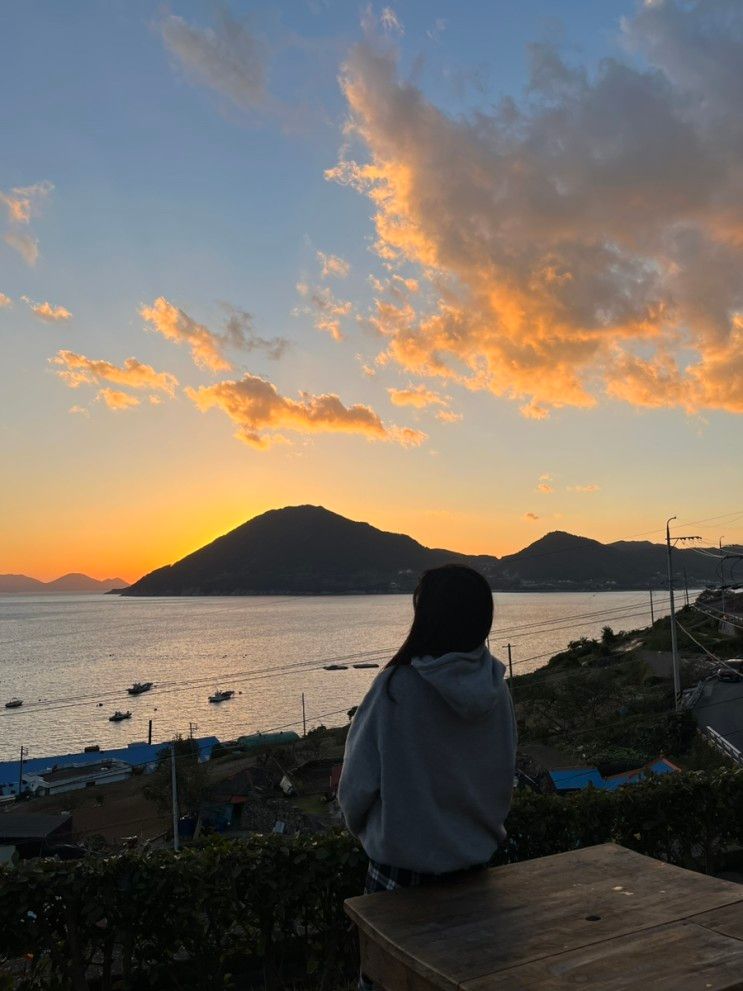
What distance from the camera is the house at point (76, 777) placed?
3731 centimetres

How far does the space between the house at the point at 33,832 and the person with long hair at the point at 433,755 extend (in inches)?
935

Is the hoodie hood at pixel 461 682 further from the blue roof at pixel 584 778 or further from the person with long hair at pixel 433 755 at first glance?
the blue roof at pixel 584 778

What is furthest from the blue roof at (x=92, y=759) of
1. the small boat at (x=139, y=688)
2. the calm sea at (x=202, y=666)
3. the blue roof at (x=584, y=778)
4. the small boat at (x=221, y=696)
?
the blue roof at (x=584, y=778)

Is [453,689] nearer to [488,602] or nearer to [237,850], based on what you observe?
[488,602]

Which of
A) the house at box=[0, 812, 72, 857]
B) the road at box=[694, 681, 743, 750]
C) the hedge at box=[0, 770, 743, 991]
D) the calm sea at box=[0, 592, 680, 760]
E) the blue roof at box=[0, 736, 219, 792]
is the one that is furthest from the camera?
the calm sea at box=[0, 592, 680, 760]

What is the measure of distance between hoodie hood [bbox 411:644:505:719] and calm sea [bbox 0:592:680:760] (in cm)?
5313

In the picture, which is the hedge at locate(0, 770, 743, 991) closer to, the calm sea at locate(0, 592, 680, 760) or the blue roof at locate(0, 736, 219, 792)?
the blue roof at locate(0, 736, 219, 792)

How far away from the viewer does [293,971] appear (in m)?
3.44

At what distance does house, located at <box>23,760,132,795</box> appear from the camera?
37312 millimetres

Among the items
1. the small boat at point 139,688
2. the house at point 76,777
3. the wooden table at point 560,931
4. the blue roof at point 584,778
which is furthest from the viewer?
the small boat at point 139,688

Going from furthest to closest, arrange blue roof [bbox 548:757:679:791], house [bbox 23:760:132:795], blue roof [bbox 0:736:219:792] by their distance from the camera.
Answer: blue roof [bbox 0:736:219:792], house [bbox 23:760:132:795], blue roof [bbox 548:757:679:791]

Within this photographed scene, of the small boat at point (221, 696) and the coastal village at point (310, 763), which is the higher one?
the coastal village at point (310, 763)

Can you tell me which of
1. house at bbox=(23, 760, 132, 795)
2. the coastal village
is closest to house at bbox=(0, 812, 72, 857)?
the coastal village

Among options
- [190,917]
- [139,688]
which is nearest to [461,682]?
[190,917]
